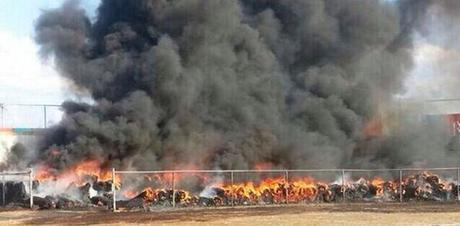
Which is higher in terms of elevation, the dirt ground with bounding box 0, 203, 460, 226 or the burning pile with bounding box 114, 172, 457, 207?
the burning pile with bounding box 114, 172, 457, 207

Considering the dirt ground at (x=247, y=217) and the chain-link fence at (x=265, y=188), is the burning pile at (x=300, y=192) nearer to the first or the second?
the chain-link fence at (x=265, y=188)

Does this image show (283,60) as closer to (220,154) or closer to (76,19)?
(220,154)

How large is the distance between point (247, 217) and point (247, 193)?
36.2 ft

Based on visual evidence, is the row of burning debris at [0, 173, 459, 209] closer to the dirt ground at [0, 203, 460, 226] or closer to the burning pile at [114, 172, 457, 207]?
the burning pile at [114, 172, 457, 207]

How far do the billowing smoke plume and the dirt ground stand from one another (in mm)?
10133

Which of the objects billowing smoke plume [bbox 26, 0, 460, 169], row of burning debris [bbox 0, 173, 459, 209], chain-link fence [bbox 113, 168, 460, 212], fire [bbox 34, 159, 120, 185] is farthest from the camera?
billowing smoke plume [bbox 26, 0, 460, 169]

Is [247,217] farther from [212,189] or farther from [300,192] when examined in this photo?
[300,192]

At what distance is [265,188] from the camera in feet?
136

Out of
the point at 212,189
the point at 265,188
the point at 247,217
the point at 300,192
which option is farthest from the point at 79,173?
the point at 247,217

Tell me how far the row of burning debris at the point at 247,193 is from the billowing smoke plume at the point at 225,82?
3.32 m

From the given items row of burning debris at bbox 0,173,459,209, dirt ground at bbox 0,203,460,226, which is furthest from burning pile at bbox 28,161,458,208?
dirt ground at bbox 0,203,460,226

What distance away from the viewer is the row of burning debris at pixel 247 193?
38344mm

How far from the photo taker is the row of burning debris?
38.3m

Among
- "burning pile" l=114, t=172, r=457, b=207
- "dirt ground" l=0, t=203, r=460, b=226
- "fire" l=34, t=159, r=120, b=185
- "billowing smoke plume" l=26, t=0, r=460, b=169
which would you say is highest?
"billowing smoke plume" l=26, t=0, r=460, b=169
